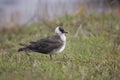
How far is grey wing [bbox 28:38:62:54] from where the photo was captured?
9205 mm

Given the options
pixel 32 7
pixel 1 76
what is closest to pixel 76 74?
pixel 1 76

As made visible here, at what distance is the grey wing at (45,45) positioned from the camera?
9205mm

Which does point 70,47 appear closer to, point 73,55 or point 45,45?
point 73,55

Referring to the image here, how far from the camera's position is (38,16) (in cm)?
1370

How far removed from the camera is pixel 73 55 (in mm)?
9477

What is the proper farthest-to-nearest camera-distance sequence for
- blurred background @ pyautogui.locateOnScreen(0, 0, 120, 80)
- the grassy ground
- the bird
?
the bird < blurred background @ pyautogui.locateOnScreen(0, 0, 120, 80) < the grassy ground

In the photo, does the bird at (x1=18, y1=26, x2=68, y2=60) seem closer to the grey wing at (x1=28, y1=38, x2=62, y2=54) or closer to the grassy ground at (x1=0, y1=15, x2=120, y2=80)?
the grey wing at (x1=28, y1=38, x2=62, y2=54)

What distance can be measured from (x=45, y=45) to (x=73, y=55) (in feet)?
1.86

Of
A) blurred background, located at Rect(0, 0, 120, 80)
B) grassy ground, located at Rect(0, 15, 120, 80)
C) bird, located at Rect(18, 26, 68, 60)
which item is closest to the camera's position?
grassy ground, located at Rect(0, 15, 120, 80)

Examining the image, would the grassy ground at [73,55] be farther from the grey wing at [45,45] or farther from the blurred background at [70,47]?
the grey wing at [45,45]

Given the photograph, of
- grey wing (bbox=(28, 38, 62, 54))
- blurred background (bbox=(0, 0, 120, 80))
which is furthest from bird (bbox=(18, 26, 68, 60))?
blurred background (bbox=(0, 0, 120, 80))

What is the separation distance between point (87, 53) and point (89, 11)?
15.5 ft

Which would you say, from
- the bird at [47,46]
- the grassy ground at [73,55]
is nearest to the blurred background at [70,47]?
the grassy ground at [73,55]

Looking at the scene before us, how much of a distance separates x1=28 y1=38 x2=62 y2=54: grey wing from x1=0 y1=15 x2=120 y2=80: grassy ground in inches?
7.0
